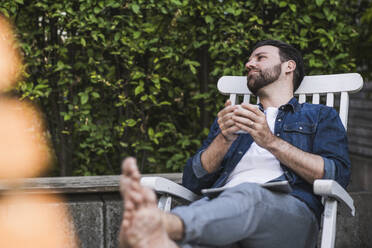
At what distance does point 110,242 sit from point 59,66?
1.17 m

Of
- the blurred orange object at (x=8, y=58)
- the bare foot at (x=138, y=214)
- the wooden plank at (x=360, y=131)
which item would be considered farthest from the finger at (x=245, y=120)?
the wooden plank at (x=360, y=131)

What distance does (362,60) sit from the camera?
3746mm

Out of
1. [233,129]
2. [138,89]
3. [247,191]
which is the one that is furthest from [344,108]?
[138,89]

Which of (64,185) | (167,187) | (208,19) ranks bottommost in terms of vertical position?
(64,185)

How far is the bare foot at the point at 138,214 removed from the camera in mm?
1448

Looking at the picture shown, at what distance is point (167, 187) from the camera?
216 cm

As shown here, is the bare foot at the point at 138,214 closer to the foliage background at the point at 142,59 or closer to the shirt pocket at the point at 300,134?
the shirt pocket at the point at 300,134

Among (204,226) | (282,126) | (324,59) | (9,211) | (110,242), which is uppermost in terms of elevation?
(324,59)

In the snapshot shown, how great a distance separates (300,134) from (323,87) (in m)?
0.44

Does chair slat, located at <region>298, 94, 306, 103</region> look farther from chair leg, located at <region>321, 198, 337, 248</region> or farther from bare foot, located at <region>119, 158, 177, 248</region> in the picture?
bare foot, located at <region>119, 158, 177, 248</region>

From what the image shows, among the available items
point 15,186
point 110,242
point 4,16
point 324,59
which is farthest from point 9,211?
point 324,59

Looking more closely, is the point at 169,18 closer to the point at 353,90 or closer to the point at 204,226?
the point at 353,90

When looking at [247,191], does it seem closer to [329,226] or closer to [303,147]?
[329,226]

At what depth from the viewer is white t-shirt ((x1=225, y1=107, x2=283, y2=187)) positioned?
2.24 m
